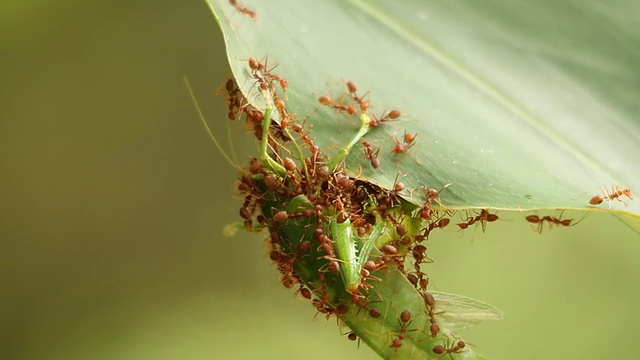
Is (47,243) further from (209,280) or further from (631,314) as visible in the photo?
(631,314)

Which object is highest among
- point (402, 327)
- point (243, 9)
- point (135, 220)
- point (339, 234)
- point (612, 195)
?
point (243, 9)

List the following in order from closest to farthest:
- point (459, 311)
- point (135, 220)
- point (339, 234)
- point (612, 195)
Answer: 1. point (612, 195)
2. point (339, 234)
3. point (459, 311)
4. point (135, 220)

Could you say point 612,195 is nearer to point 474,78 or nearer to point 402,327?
point 474,78

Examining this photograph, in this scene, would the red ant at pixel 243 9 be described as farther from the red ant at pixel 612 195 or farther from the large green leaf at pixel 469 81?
the red ant at pixel 612 195

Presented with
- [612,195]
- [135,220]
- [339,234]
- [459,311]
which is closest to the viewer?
[612,195]

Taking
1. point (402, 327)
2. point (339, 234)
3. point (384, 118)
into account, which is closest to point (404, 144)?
point (384, 118)

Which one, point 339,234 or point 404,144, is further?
point 339,234

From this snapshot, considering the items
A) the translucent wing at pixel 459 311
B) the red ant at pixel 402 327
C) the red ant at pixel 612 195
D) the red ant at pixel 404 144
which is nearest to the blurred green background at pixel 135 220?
→ the translucent wing at pixel 459 311

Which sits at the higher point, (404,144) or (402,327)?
(404,144)
